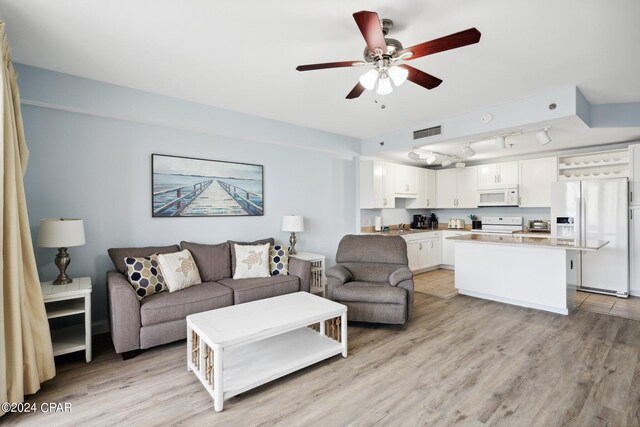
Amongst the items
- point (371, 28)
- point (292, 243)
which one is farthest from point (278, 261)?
point (371, 28)

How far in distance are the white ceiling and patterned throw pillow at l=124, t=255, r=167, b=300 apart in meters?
1.75

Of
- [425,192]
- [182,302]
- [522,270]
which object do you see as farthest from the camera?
[425,192]

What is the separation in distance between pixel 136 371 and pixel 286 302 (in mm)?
1274

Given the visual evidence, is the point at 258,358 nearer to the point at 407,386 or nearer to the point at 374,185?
the point at 407,386

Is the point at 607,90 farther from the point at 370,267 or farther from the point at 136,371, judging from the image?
the point at 136,371

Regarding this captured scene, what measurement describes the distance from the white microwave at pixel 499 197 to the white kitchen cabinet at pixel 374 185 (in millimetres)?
1872

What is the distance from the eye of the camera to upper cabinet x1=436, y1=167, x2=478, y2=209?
6.30 metres

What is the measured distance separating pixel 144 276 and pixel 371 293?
222cm

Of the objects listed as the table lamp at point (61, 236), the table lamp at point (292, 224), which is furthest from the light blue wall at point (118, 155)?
the table lamp at point (61, 236)

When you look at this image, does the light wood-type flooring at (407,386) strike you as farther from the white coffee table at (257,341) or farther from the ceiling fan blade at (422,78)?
the ceiling fan blade at (422,78)

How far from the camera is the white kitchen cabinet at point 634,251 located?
14.2 ft

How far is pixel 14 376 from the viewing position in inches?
76.8

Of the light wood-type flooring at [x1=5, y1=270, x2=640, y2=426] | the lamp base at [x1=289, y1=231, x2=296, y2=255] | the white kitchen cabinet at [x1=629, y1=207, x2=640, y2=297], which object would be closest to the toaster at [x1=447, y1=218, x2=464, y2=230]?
the white kitchen cabinet at [x1=629, y1=207, x2=640, y2=297]

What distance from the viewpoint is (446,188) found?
6.73 m
